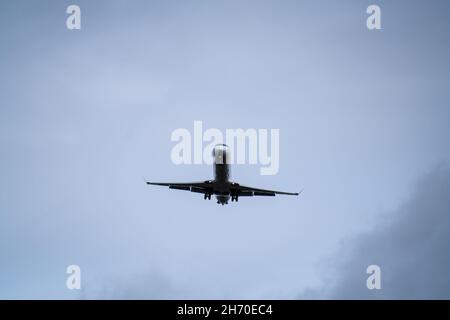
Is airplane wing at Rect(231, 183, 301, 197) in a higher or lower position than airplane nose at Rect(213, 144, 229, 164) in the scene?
lower

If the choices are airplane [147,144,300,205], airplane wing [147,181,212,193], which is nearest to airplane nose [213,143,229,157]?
airplane [147,144,300,205]

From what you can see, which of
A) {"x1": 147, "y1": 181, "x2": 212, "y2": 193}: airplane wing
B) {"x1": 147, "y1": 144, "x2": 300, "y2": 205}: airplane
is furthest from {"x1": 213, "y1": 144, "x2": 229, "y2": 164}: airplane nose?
{"x1": 147, "y1": 181, "x2": 212, "y2": 193}: airplane wing

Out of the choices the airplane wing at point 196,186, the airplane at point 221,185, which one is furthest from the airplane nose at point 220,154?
the airplane wing at point 196,186

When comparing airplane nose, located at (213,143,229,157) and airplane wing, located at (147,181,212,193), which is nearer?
airplane nose, located at (213,143,229,157)

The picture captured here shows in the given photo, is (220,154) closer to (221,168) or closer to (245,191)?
(221,168)

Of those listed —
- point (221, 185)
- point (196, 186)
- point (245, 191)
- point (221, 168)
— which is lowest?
point (245, 191)

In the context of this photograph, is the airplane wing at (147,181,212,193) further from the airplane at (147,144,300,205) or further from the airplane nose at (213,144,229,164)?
the airplane nose at (213,144,229,164)

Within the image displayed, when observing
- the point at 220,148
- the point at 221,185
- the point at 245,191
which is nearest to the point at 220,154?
the point at 220,148

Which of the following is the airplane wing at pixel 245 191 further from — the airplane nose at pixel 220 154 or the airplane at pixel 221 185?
the airplane nose at pixel 220 154

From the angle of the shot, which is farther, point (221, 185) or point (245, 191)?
point (245, 191)
